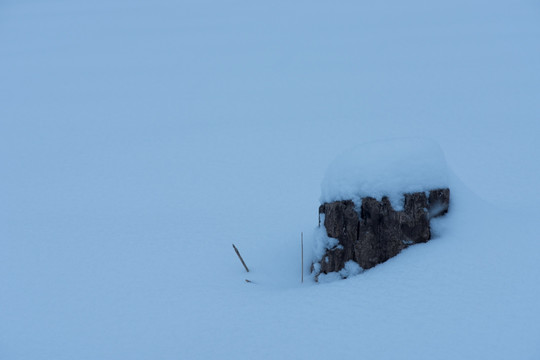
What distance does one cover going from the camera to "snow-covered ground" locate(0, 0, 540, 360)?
13.5ft

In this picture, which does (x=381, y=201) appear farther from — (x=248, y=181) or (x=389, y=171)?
(x=248, y=181)

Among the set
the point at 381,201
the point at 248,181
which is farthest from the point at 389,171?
the point at 248,181

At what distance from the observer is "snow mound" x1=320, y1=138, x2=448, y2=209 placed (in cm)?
462

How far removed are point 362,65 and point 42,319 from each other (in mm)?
11258

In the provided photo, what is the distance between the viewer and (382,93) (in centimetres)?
1181

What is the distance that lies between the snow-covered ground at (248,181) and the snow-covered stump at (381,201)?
23 centimetres

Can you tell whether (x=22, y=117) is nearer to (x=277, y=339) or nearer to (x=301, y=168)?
(x=301, y=168)

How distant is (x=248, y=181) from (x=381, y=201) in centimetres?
389

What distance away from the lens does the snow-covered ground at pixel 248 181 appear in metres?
4.11

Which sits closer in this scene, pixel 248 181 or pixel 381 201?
pixel 381 201

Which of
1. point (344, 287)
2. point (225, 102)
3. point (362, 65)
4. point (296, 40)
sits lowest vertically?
point (344, 287)

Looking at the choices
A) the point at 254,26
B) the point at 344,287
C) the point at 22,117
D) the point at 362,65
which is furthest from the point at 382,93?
the point at 22,117

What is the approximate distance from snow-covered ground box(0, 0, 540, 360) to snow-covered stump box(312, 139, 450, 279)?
23 centimetres

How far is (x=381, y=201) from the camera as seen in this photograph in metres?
4.61
